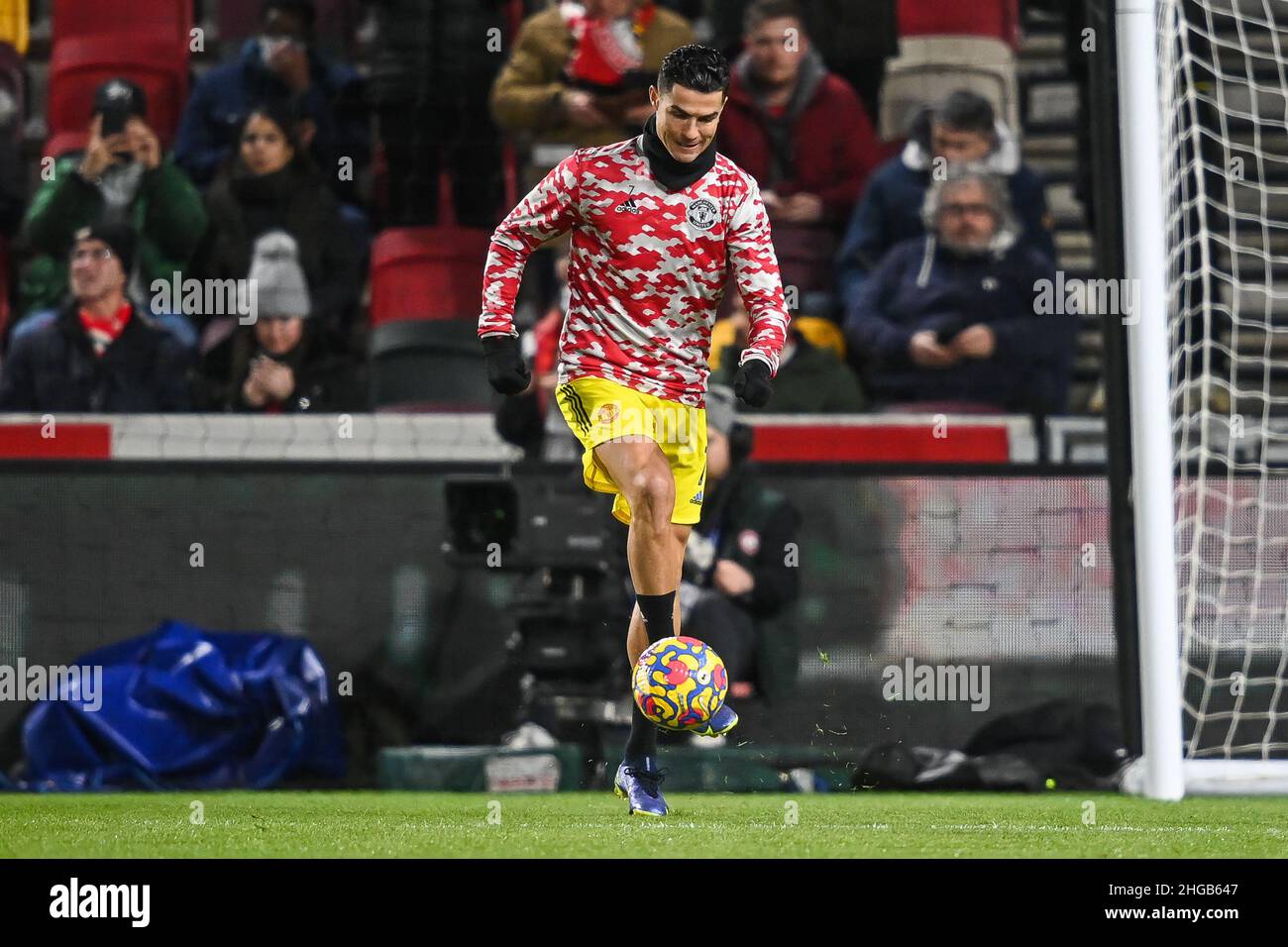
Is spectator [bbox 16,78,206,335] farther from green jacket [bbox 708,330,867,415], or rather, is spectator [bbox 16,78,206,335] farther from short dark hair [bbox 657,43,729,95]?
short dark hair [bbox 657,43,729,95]

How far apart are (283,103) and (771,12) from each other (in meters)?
2.44

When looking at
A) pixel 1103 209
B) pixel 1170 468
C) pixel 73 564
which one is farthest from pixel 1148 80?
pixel 73 564

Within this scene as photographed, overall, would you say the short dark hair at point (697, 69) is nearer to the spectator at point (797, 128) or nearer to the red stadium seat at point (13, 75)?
the spectator at point (797, 128)

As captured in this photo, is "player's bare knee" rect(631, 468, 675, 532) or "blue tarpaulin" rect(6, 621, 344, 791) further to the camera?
"blue tarpaulin" rect(6, 621, 344, 791)

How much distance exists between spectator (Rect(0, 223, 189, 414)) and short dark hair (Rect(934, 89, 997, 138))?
147 inches

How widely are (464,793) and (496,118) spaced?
11.3ft

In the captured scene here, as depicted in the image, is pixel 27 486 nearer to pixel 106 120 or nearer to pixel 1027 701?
pixel 106 120

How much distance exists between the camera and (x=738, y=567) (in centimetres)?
712

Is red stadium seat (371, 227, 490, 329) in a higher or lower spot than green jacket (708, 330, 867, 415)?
higher

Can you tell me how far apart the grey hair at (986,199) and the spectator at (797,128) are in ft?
1.35

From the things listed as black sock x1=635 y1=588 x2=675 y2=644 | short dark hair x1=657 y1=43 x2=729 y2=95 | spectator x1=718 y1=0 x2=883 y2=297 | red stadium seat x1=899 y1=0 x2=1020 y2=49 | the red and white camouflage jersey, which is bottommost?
black sock x1=635 y1=588 x2=675 y2=644

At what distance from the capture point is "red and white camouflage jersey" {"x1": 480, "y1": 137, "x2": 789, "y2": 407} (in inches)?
190

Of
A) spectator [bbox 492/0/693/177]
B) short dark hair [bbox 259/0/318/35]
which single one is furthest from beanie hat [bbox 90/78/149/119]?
spectator [bbox 492/0/693/177]

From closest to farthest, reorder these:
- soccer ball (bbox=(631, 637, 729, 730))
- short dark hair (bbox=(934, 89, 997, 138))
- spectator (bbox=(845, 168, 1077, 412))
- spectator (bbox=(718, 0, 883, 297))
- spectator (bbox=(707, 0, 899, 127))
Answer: soccer ball (bbox=(631, 637, 729, 730))
spectator (bbox=(845, 168, 1077, 412))
short dark hair (bbox=(934, 89, 997, 138))
spectator (bbox=(718, 0, 883, 297))
spectator (bbox=(707, 0, 899, 127))
